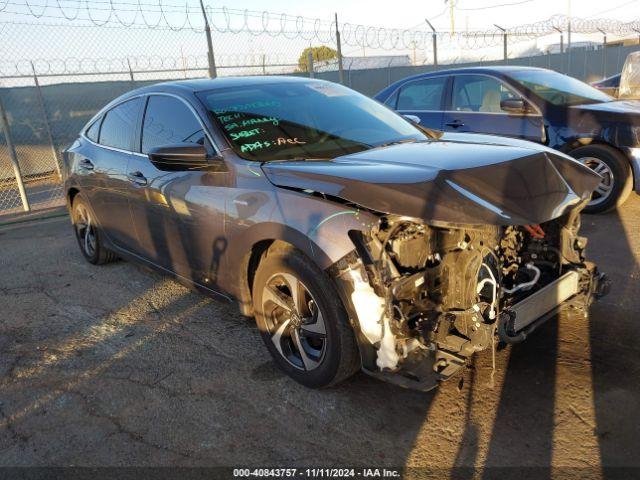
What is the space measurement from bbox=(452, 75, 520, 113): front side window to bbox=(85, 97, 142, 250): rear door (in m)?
4.20

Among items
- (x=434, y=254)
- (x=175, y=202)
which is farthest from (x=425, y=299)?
(x=175, y=202)

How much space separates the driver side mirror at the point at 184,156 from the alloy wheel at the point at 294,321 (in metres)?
0.87

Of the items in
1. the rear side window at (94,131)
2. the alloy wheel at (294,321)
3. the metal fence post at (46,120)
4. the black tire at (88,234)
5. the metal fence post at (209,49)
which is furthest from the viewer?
the metal fence post at (46,120)

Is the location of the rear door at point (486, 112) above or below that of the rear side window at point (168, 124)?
below

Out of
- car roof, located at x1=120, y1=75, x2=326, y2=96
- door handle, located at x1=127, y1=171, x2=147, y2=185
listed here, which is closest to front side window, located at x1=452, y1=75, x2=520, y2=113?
car roof, located at x1=120, y1=75, x2=326, y2=96

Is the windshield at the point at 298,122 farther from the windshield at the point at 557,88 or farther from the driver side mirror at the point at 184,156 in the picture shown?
the windshield at the point at 557,88

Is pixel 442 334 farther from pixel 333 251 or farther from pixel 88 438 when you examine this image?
pixel 88 438

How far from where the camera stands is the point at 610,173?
5.94 metres

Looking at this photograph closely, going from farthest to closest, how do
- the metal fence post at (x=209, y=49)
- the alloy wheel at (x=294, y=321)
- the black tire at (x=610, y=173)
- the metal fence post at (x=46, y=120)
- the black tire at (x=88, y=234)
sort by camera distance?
the metal fence post at (x=46, y=120), the metal fence post at (x=209, y=49), the black tire at (x=610, y=173), the black tire at (x=88, y=234), the alloy wheel at (x=294, y=321)

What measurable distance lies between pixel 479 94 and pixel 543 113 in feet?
2.92

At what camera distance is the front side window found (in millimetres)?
6629

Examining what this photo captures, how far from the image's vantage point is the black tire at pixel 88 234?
17.1ft

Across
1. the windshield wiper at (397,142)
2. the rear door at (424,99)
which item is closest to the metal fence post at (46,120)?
the rear door at (424,99)

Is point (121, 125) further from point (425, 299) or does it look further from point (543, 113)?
point (543, 113)
